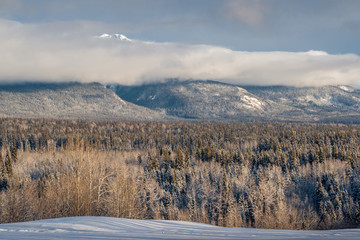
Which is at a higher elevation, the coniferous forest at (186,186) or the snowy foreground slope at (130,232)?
the snowy foreground slope at (130,232)

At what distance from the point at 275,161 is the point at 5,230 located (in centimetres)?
9022

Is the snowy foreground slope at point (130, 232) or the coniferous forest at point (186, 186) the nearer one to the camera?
the snowy foreground slope at point (130, 232)

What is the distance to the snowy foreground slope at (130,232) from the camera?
6.82 m

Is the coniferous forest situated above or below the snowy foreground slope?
below

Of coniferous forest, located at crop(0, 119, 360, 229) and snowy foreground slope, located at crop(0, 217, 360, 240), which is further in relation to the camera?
coniferous forest, located at crop(0, 119, 360, 229)

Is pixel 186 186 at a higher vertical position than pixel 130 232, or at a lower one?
lower

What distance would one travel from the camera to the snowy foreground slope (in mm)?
6824

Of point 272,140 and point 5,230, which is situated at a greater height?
point 5,230

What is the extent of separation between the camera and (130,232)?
24.5ft

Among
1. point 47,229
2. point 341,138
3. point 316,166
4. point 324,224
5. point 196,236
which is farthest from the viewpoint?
point 341,138

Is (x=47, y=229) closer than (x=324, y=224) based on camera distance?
Yes

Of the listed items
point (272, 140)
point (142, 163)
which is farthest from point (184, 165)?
point (272, 140)

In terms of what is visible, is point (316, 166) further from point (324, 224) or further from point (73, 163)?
point (73, 163)

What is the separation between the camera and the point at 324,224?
4931 cm
